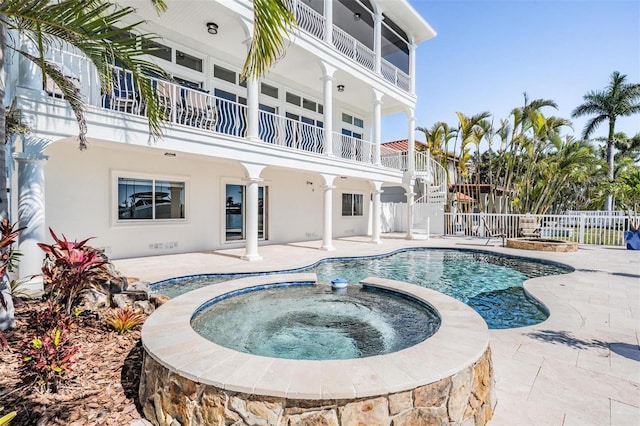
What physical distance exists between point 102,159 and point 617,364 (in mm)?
10810

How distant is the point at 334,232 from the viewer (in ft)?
52.2

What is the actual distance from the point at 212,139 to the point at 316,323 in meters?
5.70

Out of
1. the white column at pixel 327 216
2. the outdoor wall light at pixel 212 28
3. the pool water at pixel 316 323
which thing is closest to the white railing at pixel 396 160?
the white column at pixel 327 216

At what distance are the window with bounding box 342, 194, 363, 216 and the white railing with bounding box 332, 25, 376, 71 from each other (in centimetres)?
645

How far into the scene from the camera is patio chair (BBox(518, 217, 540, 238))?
14047mm

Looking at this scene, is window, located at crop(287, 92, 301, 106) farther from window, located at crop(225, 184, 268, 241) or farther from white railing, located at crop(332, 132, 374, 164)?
window, located at crop(225, 184, 268, 241)

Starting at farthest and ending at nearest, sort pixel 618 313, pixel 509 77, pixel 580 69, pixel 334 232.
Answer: pixel 334 232, pixel 509 77, pixel 580 69, pixel 618 313

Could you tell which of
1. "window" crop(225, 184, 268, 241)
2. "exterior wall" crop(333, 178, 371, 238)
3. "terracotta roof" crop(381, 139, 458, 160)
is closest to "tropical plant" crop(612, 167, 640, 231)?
"exterior wall" crop(333, 178, 371, 238)

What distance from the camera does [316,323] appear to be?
184 inches

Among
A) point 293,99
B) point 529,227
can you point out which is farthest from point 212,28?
point 529,227

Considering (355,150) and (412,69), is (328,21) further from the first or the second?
(412,69)

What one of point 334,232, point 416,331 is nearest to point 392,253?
point 334,232

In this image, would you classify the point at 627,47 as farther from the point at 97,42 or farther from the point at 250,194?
the point at 97,42

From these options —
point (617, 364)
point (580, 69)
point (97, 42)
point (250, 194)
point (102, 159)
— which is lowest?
point (617, 364)
